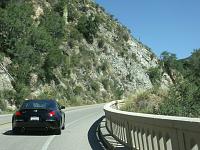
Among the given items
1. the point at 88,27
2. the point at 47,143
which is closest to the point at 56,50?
the point at 88,27

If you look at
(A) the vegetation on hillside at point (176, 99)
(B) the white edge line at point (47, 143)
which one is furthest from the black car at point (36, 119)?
(A) the vegetation on hillside at point (176, 99)

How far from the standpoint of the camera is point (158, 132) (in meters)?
9.21

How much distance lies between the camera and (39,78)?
62.2 meters

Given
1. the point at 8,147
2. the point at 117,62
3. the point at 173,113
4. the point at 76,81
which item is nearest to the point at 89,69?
the point at 76,81

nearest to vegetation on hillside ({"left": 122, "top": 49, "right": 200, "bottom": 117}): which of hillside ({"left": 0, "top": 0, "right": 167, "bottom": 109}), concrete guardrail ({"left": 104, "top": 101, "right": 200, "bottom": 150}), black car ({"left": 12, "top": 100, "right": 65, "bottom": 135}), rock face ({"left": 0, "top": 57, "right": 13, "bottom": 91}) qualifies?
black car ({"left": 12, "top": 100, "right": 65, "bottom": 135})

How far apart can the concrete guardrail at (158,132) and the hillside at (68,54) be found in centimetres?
3853

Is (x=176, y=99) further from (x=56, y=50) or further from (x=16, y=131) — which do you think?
(x=56, y=50)

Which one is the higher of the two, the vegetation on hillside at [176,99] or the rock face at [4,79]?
the rock face at [4,79]

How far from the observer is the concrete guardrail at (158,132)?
283 inches

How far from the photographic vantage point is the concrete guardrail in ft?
23.6

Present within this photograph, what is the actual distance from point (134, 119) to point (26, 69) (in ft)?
153

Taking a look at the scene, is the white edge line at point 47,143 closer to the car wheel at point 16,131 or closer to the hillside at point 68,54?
the car wheel at point 16,131

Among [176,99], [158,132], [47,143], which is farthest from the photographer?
[176,99]

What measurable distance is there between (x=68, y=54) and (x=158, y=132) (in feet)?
218
